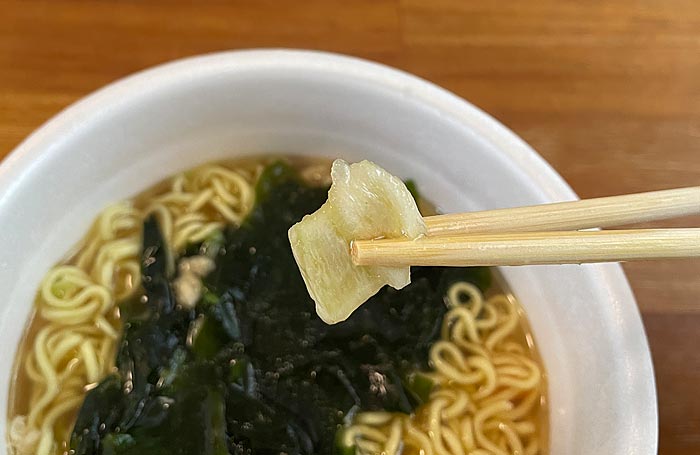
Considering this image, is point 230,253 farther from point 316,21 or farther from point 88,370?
point 316,21

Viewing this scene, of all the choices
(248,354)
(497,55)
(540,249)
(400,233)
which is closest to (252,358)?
(248,354)

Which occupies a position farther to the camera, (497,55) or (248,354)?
(497,55)

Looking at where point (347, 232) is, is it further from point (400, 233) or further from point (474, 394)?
point (474, 394)

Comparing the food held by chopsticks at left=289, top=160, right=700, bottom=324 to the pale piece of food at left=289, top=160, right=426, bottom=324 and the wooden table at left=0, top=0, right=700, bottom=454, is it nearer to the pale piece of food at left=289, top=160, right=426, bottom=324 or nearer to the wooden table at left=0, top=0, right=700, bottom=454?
the pale piece of food at left=289, top=160, right=426, bottom=324

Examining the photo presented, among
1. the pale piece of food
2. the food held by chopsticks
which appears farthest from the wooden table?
the pale piece of food

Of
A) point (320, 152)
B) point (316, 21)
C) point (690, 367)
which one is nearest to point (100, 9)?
point (316, 21)

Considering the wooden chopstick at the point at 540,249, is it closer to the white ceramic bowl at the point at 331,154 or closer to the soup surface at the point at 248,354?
the white ceramic bowl at the point at 331,154
